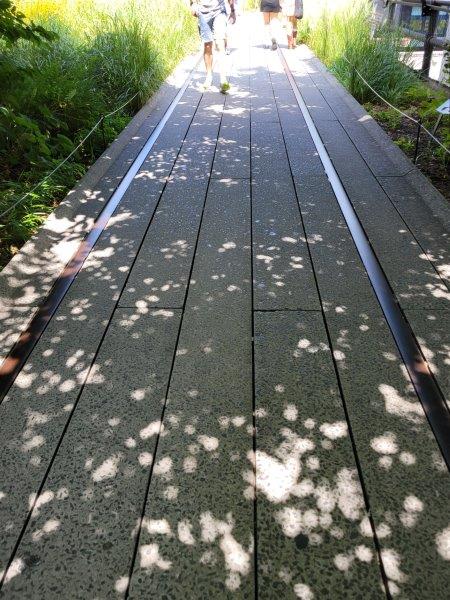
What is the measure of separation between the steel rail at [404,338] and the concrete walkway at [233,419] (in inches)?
1.6

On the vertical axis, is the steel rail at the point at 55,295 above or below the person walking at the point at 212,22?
below

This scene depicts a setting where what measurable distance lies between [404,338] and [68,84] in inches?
204

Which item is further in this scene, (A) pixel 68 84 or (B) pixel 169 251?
(A) pixel 68 84

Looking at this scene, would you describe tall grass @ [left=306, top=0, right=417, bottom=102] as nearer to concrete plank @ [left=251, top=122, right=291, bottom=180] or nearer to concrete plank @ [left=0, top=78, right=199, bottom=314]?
concrete plank @ [left=251, top=122, right=291, bottom=180]

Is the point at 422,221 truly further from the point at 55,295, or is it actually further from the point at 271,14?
the point at 271,14

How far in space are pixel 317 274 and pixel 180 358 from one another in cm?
123

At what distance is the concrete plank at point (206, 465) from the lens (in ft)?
5.64

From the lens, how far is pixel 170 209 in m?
4.48

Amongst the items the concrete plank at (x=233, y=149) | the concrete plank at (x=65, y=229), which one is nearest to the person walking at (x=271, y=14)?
the concrete plank at (x=233, y=149)

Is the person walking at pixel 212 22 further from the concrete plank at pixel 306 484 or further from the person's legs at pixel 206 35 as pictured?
the concrete plank at pixel 306 484

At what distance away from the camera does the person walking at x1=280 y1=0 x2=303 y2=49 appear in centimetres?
1220

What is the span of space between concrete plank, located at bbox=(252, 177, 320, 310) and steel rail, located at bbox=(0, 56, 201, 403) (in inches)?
47.1

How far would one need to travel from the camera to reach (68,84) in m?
6.20

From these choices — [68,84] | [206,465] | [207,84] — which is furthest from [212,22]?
[206,465]
